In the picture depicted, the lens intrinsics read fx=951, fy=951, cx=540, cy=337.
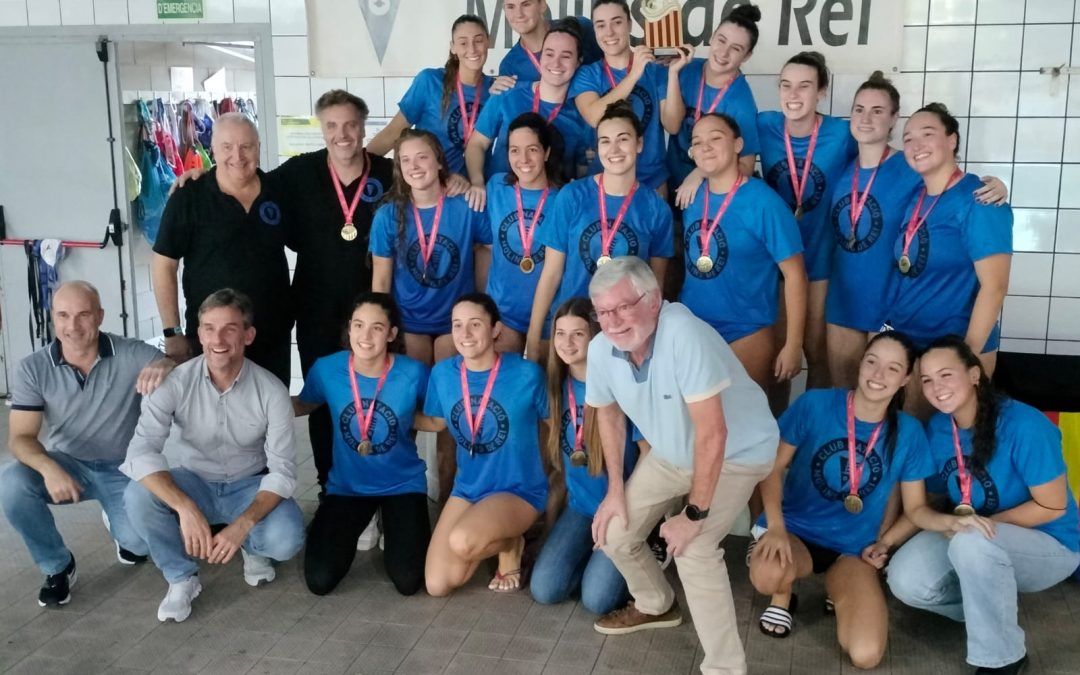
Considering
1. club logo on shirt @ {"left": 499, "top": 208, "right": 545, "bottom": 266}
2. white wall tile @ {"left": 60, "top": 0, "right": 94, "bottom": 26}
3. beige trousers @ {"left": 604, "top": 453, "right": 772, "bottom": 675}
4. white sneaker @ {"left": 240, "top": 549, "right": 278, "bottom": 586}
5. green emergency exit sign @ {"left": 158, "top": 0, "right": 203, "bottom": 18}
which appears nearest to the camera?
beige trousers @ {"left": 604, "top": 453, "right": 772, "bottom": 675}

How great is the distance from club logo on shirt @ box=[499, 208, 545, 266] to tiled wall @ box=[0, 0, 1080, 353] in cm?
177

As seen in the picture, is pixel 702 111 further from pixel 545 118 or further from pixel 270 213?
pixel 270 213

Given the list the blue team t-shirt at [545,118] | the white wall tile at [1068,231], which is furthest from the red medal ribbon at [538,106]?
the white wall tile at [1068,231]

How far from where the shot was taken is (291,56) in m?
5.41

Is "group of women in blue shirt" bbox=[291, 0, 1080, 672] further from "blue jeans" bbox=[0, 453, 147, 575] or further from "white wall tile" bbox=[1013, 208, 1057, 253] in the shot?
"white wall tile" bbox=[1013, 208, 1057, 253]

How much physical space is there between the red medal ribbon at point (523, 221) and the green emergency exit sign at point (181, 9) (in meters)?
2.83

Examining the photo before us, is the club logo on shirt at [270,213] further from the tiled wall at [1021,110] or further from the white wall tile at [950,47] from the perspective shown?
the white wall tile at [950,47]

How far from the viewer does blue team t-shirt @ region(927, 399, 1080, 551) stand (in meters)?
3.09

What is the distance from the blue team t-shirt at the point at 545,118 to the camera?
3.87 meters

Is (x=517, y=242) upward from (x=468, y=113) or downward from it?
downward

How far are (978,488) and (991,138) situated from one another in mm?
Result: 2223

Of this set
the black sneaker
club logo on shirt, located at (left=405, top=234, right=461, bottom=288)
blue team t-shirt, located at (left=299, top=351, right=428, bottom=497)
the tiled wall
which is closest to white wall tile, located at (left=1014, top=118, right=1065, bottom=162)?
the tiled wall

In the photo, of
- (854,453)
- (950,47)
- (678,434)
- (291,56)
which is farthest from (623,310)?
(291,56)

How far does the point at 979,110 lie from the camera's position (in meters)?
4.66
